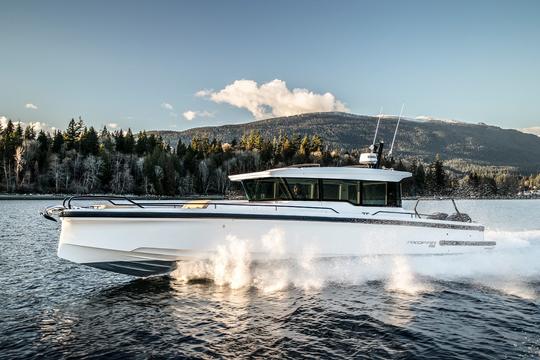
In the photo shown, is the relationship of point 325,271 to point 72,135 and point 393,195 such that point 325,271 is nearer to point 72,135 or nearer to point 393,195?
point 393,195

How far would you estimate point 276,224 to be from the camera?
33.4 feet

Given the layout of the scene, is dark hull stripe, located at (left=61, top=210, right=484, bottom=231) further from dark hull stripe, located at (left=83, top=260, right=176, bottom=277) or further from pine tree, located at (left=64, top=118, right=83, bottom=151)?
pine tree, located at (left=64, top=118, right=83, bottom=151)

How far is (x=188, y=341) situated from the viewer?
7027mm

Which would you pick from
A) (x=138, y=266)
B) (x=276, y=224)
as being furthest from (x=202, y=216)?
(x=138, y=266)

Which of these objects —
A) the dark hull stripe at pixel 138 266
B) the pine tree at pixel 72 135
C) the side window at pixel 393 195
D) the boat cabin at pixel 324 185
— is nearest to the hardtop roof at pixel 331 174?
the boat cabin at pixel 324 185

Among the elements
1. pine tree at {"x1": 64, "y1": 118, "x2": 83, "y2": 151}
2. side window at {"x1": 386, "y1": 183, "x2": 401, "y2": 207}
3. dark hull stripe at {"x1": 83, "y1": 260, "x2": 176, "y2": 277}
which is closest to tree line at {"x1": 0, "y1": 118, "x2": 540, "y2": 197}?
pine tree at {"x1": 64, "y1": 118, "x2": 83, "y2": 151}

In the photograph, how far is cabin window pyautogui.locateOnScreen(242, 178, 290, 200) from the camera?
11.5 meters

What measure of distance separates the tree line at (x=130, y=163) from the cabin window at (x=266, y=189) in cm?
6650

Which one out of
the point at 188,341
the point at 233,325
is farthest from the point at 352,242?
the point at 188,341

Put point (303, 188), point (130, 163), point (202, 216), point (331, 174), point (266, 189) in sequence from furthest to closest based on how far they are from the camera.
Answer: point (130, 163) < point (266, 189) < point (331, 174) < point (303, 188) < point (202, 216)

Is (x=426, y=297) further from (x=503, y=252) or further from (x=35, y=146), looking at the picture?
(x=35, y=146)

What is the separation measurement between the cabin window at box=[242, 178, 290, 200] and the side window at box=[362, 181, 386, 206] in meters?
2.20

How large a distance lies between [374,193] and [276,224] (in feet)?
11.2

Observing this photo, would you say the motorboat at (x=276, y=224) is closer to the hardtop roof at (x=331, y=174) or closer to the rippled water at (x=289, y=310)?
the hardtop roof at (x=331, y=174)
